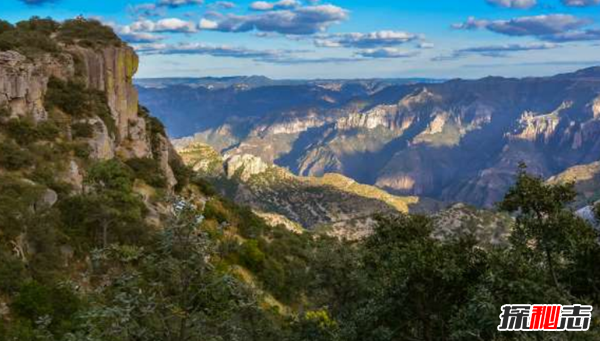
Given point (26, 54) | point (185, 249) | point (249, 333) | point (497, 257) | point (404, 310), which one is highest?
point (26, 54)

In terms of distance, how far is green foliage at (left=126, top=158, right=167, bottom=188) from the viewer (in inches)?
2351

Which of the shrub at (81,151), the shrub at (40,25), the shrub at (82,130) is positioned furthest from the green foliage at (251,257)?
the shrub at (40,25)

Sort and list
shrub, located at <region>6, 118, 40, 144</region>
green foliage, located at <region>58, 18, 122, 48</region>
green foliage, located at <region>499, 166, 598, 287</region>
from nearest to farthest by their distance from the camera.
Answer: green foliage, located at <region>499, 166, 598, 287</region>, shrub, located at <region>6, 118, 40, 144</region>, green foliage, located at <region>58, 18, 122, 48</region>

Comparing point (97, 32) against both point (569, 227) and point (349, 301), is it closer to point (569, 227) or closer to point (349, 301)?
point (349, 301)

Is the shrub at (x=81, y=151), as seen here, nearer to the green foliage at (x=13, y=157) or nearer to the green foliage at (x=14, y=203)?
the green foliage at (x=13, y=157)

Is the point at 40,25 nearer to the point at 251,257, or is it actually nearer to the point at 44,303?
the point at 251,257

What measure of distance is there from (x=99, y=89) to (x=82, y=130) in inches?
550

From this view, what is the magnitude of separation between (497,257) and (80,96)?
155 feet

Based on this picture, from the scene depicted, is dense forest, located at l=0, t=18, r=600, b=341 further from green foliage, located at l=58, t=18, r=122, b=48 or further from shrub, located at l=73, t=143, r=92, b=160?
green foliage, located at l=58, t=18, r=122, b=48

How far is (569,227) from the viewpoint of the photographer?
2144cm

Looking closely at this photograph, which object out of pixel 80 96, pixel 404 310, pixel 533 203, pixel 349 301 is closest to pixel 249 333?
pixel 349 301

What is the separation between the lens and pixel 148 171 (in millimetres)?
61469

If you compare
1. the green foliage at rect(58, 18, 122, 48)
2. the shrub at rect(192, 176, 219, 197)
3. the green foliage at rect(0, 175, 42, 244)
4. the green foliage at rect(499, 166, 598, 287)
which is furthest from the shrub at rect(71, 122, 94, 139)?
the green foliage at rect(499, 166, 598, 287)

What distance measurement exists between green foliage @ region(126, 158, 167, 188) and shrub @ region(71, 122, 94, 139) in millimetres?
7963
